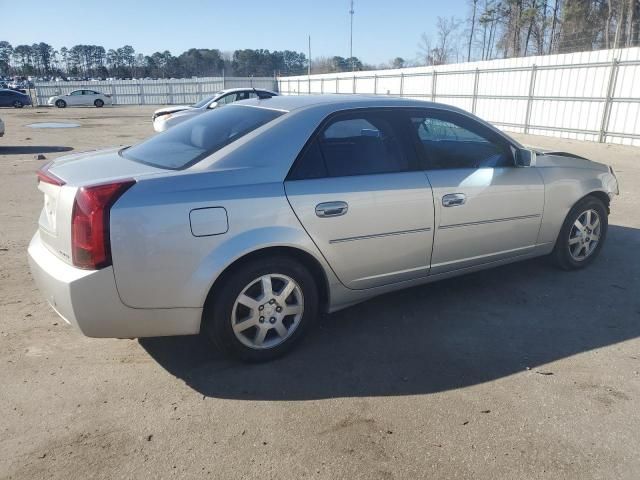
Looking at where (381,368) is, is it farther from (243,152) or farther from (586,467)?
(243,152)

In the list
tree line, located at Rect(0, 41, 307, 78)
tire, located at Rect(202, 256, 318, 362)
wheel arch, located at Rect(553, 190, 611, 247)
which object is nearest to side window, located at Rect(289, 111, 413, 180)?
tire, located at Rect(202, 256, 318, 362)

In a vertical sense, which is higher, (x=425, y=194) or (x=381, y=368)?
(x=425, y=194)

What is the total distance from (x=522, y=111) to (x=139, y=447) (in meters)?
19.1

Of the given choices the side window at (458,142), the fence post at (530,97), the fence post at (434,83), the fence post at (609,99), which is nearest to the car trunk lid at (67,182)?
the side window at (458,142)

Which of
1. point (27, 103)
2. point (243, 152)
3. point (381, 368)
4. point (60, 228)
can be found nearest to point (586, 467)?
point (381, 368)

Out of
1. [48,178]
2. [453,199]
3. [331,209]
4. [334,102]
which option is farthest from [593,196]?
[48,178]

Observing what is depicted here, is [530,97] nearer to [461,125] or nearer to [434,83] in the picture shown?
[434,83]

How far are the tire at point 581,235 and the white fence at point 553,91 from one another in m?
11.7

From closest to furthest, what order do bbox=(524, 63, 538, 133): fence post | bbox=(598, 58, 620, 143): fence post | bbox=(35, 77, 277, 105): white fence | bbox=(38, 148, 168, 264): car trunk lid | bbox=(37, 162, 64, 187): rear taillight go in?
bbox=(38, 148, 168, 264): car trunk lid → bbox=(37, 162, 64, 187): rear taillight → bbox=(598, 58, 620, 143): fence post → bbox=(524, 63, 538, 133): fence post → bbox=(35, 77, 277, 105): white fence

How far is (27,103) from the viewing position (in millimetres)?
36688

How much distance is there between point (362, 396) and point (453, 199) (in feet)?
5.40

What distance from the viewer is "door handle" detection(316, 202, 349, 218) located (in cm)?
324

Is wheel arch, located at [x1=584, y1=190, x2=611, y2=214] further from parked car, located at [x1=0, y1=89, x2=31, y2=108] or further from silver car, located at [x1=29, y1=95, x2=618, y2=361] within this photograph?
parked car, located at [x1=0, y1=89, x2=31, y2=108]

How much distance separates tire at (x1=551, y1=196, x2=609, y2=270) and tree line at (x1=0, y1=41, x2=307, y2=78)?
83773 millimetres
